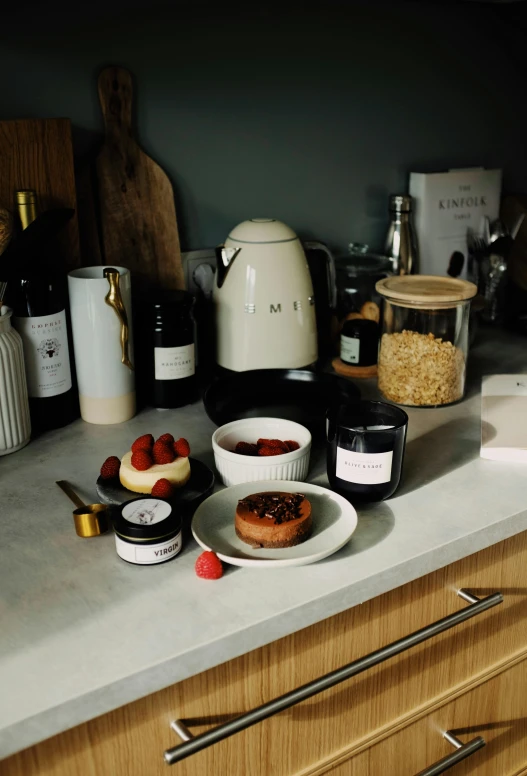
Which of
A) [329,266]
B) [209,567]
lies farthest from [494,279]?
[209,567]

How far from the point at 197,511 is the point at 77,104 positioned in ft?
2.36

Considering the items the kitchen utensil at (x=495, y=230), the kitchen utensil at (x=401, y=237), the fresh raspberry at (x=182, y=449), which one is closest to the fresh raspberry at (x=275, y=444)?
the fresh raspberry at (x=182, y=449)

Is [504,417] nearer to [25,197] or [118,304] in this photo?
[118,304]

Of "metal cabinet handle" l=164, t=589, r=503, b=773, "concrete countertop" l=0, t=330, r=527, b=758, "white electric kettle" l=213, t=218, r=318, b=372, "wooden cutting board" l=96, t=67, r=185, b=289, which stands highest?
"wooden cutting board" l=96, t=67, r=185, b=289

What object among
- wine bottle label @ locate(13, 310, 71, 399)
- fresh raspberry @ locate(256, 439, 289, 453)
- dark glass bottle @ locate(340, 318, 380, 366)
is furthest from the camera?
dark glass bottle @ locate(340, 318, 380, 366)

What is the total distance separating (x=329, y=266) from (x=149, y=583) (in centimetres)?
81

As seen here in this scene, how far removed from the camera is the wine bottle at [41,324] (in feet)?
3.52

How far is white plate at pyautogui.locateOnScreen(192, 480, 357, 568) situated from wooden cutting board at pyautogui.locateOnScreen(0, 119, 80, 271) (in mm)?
535

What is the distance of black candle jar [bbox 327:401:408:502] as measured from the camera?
92 cm

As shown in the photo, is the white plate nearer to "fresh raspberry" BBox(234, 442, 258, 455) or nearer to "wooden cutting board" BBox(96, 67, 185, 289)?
"fresh raspberry" BBox(234, 442, 258, 455)

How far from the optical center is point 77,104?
4.00 ft

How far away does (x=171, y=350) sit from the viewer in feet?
3.96

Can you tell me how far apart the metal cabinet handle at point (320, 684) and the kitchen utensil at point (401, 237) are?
0.87m

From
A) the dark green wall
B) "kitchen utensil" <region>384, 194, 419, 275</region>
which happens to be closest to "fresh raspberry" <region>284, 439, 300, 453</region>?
the dark green wall
